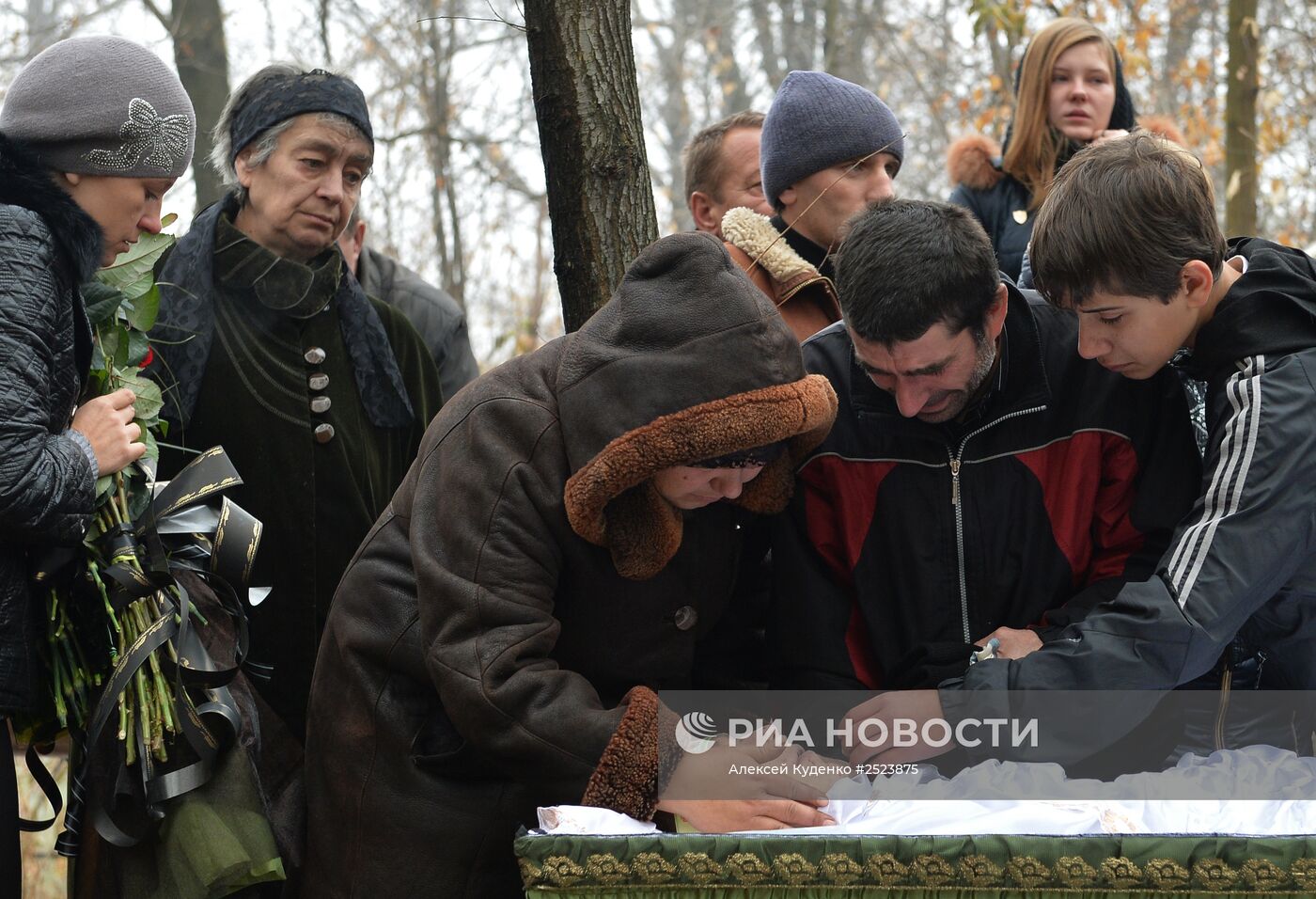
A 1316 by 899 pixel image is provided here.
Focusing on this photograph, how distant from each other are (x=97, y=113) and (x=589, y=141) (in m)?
1.01

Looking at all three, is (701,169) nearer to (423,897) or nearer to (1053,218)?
(1053,218)

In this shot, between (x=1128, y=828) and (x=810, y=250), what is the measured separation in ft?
5.61

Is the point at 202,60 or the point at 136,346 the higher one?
the point at 202,60

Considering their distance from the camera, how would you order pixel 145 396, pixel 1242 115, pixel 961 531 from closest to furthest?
1. pixel 961 531
2. pixel 145 396
3. pixel 1242 115

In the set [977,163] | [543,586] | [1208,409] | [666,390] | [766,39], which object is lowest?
[543,586]

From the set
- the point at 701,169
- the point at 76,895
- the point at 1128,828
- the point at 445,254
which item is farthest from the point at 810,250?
the point at 445,254

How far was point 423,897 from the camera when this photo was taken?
7.71 feet

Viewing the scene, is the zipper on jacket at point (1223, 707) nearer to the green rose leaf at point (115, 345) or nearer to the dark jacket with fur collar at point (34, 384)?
the dark jacket with fur collar at point (34, 384)

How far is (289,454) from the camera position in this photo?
3211mm

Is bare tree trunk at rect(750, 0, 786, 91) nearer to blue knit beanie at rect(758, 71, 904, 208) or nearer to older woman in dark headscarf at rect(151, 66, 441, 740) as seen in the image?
blue knit beanie at rect(758, 71, 904, 208)

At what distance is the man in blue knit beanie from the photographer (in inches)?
131

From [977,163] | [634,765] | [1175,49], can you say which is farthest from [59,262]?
[1175,49]

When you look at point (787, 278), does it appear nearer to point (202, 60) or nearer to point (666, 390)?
point (666, 390)

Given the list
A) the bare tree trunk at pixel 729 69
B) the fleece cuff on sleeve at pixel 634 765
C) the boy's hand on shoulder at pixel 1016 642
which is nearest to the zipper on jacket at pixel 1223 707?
the boy's hand on shoulder at pixel 1016 642
